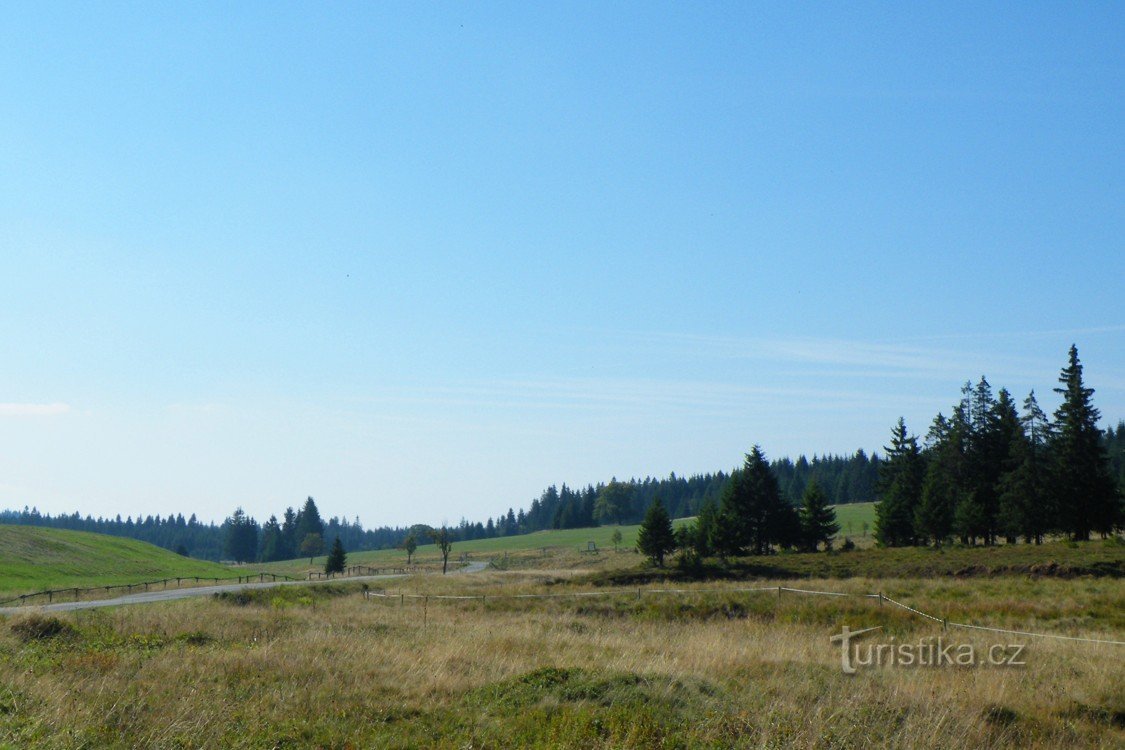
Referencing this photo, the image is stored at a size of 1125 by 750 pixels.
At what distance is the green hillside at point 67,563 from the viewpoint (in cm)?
6131

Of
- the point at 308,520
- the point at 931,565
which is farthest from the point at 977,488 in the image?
the point at 308,520

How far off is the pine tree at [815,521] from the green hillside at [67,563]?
54783mm

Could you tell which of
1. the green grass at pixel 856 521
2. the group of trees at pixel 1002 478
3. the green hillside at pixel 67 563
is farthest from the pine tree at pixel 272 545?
the group of trees at pixel 1002 478

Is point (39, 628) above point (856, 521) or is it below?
above

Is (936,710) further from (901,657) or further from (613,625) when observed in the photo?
(613,625)

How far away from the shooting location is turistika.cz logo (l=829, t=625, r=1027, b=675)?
15570 millimetres

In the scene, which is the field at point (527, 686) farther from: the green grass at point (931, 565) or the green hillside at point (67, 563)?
the green hillside at point (67, 563)

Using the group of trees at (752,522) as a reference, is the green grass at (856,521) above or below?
below

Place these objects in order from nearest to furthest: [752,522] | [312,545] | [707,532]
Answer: [752,522] → [707,532] → [312,545]

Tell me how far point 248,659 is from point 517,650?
197 inches

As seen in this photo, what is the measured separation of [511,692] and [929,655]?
9.32m

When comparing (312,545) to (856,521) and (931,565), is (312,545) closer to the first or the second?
(856,521)

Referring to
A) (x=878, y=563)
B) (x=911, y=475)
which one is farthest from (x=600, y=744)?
(x=911, y=475)

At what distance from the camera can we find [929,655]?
1666cm
